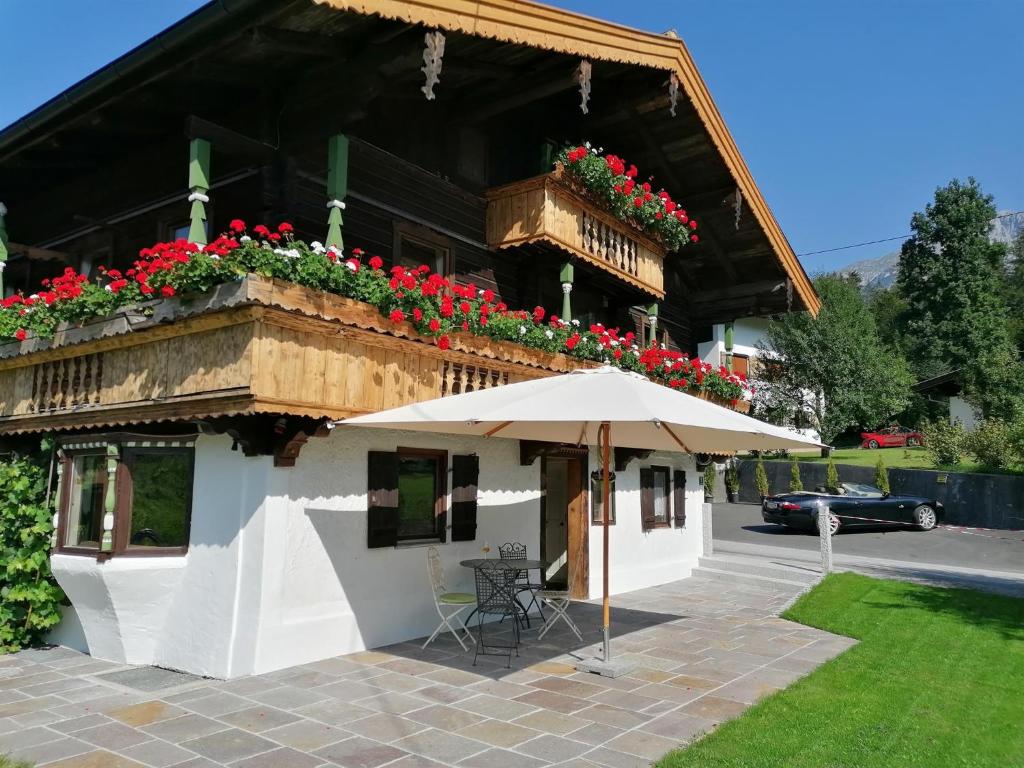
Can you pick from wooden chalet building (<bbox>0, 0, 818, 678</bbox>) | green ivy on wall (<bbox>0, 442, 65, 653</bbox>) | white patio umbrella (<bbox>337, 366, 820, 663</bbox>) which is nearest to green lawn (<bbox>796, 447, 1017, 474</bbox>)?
wooden chalet building (<bbox>0, 0, 818, 678</bbox>)

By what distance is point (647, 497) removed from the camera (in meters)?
14.4

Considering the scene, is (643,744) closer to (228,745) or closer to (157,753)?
(228,745)

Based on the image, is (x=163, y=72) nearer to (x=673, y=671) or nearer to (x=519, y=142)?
(x=519, y=142)

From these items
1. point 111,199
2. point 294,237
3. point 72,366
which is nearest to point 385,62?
point 294,237

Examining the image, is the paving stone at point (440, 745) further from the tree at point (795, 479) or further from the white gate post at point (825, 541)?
the tree at point (795, 479)

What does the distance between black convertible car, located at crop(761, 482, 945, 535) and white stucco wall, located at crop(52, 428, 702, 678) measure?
15.4 metres

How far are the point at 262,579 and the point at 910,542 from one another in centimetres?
1858

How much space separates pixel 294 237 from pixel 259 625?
4.38 meters

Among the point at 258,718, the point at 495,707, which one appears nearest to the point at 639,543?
the point at 495,707

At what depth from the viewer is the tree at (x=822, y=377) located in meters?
31.2

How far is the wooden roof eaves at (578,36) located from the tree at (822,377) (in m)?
17.2

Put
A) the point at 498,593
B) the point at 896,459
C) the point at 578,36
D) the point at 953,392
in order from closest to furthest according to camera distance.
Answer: the point at 498,593, the point at 578,36, the point at 896,459, the point at 953,392

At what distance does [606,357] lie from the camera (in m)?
11.5

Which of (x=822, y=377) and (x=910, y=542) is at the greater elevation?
(x=822, y=377)
